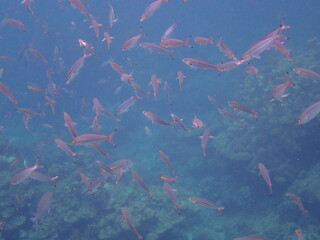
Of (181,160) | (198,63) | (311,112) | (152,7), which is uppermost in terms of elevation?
(152,7)

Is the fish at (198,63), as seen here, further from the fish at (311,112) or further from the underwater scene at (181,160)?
the fish at (311,112)

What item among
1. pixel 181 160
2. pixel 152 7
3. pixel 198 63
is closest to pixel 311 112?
pixel 198 63

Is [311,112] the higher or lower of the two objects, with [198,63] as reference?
lower

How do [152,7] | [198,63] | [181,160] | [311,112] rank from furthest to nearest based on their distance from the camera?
[181,160] < [152,7] < [198,63] < [311,112]

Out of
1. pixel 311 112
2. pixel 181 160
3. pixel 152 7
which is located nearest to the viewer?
pixel 311 112

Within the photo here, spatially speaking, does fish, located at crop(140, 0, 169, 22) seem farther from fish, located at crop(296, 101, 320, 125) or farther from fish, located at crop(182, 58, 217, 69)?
fish, located at crop(296, 101, 320, 125)

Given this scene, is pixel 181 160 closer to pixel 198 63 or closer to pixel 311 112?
pixel 198 63

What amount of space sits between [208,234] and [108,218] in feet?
13.6

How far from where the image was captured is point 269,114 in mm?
11719

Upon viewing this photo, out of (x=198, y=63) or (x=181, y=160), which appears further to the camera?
(x=181, y=160)

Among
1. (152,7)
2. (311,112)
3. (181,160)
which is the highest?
(152,7)

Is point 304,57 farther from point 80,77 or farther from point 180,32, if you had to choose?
point 180,32

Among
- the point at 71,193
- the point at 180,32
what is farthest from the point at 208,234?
the point at 180,32

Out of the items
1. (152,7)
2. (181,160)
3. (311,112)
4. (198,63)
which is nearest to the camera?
(311,112)
